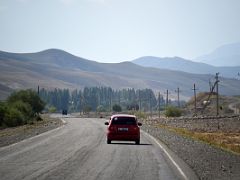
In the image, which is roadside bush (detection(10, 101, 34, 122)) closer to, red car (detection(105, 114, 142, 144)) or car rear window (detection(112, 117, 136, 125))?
car rear window (detection(112, 117, 136, 125))

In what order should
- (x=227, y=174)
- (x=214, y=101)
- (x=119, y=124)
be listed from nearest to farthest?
(x=227, y=174) < (x=119, y=124) < (x=214, y=101)

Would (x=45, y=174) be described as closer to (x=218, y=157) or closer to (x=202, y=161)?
(x=202, y=161)

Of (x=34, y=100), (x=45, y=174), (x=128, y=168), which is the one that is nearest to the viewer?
(x=45, y=174)

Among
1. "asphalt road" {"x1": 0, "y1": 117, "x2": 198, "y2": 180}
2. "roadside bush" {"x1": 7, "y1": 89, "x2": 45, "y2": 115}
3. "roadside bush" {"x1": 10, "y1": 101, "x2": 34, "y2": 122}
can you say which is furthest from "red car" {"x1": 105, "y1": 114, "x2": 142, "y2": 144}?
"roadside bush" {"x1": 7, "y1": 89, "x2": 45, "y2": 115}

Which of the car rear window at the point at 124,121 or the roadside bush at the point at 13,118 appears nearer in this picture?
the car rear window at the point at 124,121

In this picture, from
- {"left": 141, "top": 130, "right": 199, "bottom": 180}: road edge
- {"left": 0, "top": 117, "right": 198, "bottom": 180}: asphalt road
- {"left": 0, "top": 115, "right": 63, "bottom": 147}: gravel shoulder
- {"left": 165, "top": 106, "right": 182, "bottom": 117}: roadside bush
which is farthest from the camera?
{"left": 165, "top": 106, "right": 182, "bottom": 117}: roadside bush

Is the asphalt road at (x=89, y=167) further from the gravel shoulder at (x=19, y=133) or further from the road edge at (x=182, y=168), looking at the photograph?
the gravel shoulder at (x=19, y=133)

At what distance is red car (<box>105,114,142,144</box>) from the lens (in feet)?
110

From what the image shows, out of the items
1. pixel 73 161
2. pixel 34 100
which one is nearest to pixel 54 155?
pixel 73 161

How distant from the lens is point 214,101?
14488 cm

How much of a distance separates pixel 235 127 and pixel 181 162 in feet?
156

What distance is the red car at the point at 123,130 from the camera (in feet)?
110

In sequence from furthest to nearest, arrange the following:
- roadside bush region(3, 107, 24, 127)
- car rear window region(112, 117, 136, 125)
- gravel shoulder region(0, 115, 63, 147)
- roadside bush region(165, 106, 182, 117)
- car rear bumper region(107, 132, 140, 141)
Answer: roadside bush region(165, 106, 182, 117) < roadside bush region(3, 107, 24, 127) < gravel shoulder region(0, 115, 63, 147) < car rear window region(112, 117, 136, 125) < car rear bumper region(107, 132, 140, 141)

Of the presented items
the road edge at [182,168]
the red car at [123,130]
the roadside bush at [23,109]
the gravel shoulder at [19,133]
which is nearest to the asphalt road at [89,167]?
the road edge at [182,168]
